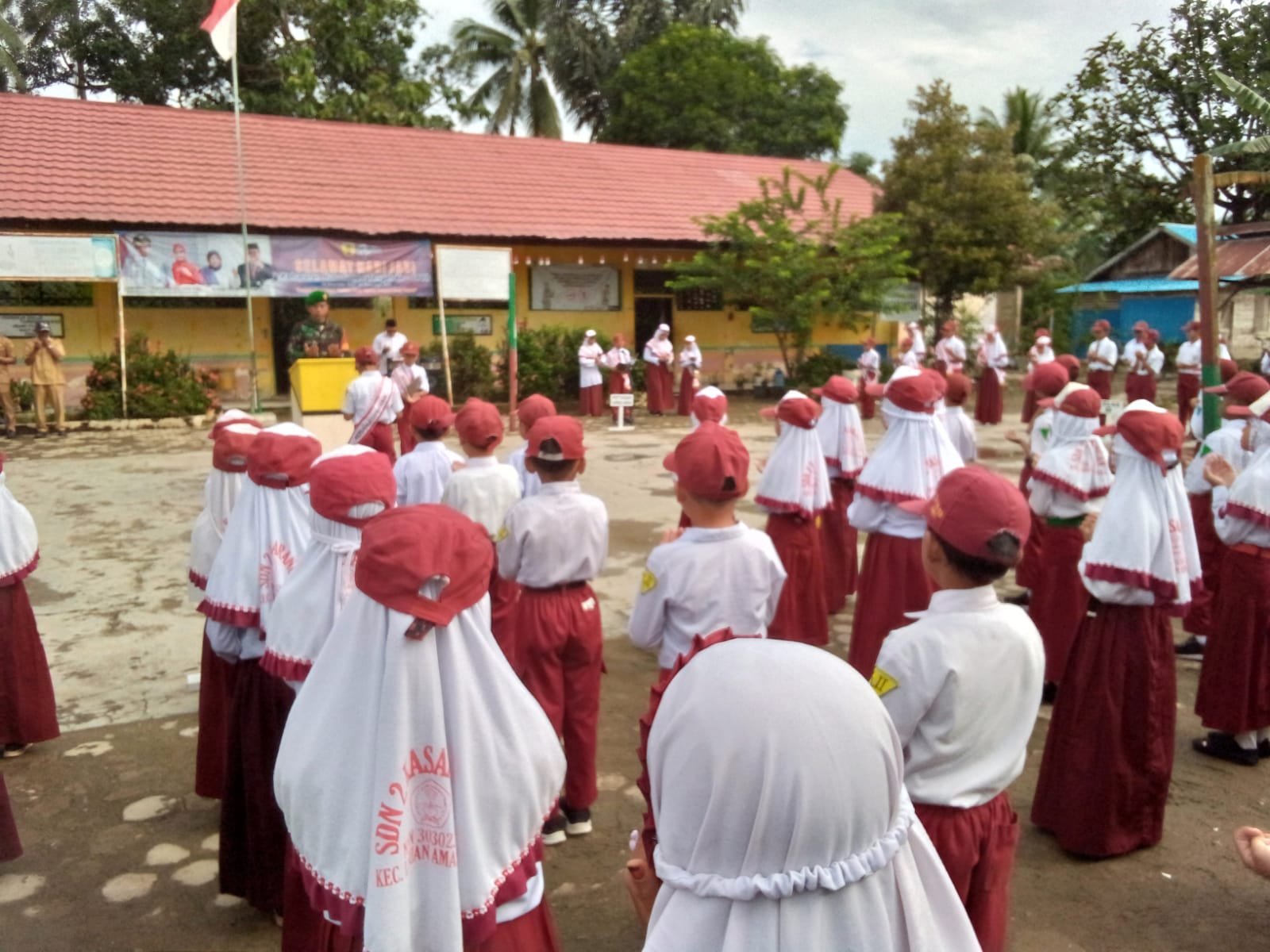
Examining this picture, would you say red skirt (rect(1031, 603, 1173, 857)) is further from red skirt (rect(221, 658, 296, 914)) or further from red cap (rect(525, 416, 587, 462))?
red skirt (rect(221, 658, 296, 914))

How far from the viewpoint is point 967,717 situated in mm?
2248

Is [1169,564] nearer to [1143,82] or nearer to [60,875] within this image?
[60,875]

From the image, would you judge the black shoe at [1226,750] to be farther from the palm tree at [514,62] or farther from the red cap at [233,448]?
the palm tree at [514,62]

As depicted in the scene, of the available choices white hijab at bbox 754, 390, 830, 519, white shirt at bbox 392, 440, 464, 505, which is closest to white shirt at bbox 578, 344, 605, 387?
white hijab at bbox 754, 390, 830, 519

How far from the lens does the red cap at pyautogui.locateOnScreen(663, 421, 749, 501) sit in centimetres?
326

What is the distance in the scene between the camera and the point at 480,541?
2049 millimetres

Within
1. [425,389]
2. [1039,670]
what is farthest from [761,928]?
[425,389]

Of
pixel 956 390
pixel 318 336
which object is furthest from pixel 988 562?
pixel 318 336

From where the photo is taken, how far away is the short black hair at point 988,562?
2.35 meters

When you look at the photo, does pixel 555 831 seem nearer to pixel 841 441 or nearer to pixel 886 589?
pixel 886 589

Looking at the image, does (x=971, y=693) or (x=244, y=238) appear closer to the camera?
(x=971, y=693)

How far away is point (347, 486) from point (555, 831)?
178 centimetres

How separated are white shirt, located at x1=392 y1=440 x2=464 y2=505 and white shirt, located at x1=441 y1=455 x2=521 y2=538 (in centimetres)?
66

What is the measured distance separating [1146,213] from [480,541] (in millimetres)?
26928
